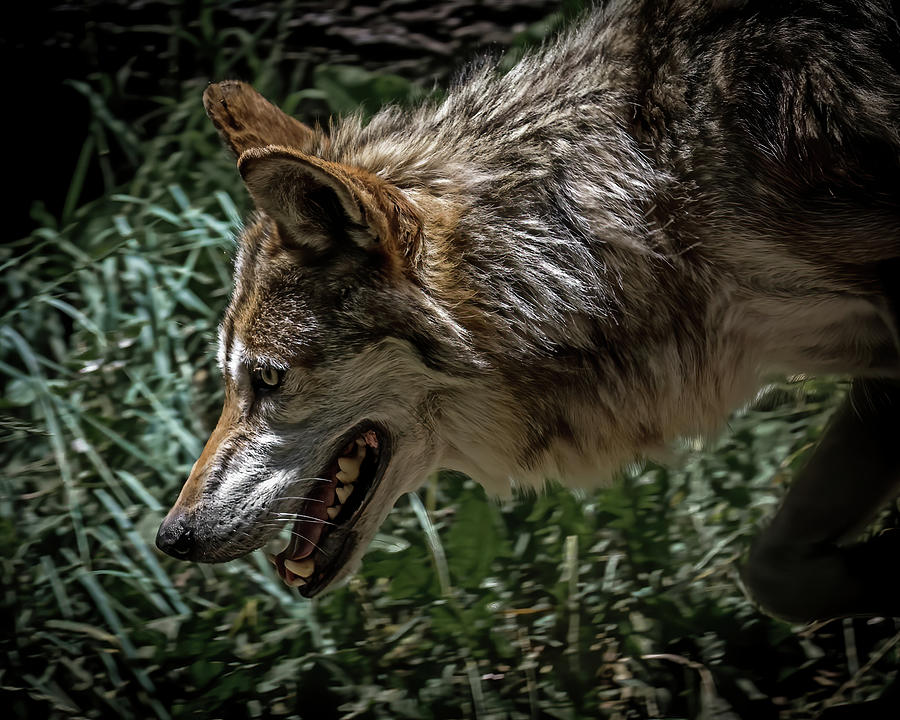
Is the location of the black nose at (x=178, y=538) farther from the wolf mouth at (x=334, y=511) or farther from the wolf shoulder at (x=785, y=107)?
the wolf shoulder at (x=785, y=107)

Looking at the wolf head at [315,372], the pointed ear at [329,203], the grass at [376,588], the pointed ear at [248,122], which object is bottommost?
the grass at [376,588]

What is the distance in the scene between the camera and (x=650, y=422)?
257 centimetres

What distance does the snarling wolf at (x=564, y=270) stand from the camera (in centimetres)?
223

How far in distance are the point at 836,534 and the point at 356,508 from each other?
4.39ft

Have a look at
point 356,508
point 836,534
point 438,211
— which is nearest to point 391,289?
A: point 438,211

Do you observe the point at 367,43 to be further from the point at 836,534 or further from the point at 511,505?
the point at 836,534

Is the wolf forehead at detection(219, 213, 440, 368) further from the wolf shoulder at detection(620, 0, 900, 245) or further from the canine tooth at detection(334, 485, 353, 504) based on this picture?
the wolf shoulder at detection(620, 0, 900, 245)

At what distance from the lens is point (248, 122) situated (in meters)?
2.67

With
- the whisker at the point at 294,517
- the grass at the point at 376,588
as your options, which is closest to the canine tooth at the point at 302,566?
the whisker at the point at 294,517

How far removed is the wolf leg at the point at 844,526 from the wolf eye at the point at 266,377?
148cm

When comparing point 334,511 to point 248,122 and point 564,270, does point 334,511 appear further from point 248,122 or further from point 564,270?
point 248,122

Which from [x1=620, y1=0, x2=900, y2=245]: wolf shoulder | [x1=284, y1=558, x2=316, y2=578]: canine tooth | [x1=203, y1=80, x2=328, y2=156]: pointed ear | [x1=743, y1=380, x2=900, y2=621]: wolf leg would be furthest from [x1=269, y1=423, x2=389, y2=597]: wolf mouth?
[x1=743, y1=380, x2=900, y2=621]: wolf leg

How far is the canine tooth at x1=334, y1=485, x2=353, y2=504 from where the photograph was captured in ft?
8.61

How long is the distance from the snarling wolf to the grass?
22.2 inches
